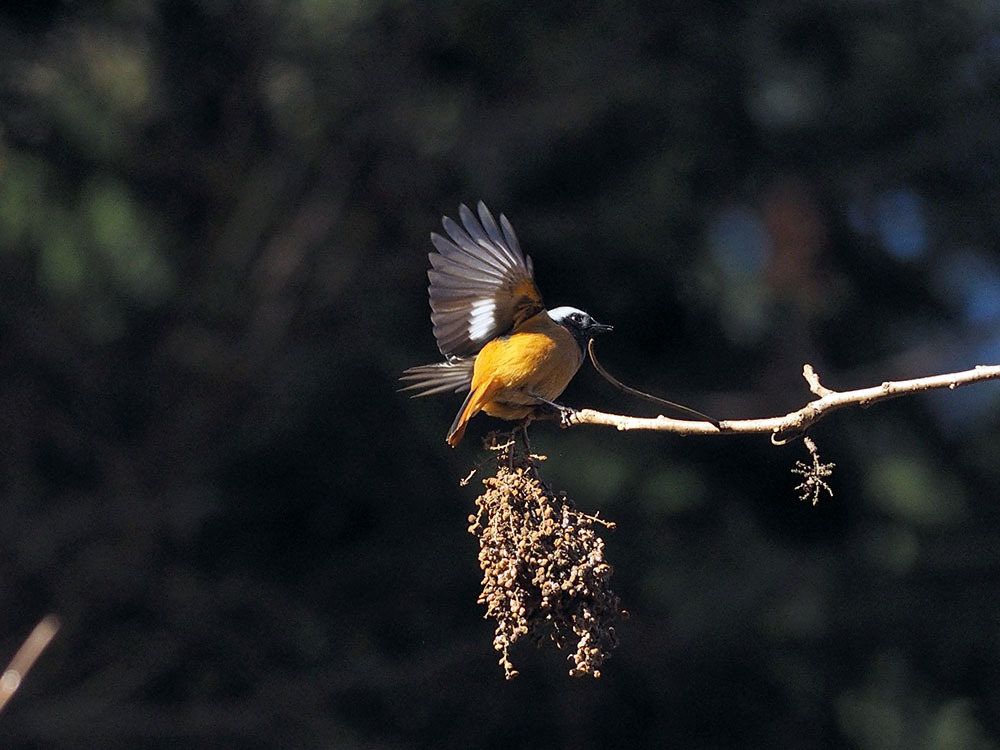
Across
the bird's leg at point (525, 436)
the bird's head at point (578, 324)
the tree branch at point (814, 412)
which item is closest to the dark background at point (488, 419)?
the bird's head at point (578, 324)

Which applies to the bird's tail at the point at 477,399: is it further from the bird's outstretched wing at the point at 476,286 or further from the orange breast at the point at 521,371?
the bird's outstretched wing at the point at 476,286

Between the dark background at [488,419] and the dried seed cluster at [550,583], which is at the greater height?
the dark background at [488,419]

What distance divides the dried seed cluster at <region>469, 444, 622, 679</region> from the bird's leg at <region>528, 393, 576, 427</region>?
16.0 inches

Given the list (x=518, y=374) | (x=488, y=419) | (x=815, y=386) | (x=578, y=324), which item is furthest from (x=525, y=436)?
(x=488, y=419)

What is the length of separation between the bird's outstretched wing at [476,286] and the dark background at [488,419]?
4.75m

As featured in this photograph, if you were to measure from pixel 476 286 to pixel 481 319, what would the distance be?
0.40ft

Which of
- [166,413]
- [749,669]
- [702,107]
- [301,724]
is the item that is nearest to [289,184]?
[166,413]

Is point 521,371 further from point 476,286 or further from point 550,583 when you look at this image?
point 550,583

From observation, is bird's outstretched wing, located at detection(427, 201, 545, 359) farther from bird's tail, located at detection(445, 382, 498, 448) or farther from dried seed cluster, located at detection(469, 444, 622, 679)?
dried seed cluster, located at detection(469, 444, 622, 679)

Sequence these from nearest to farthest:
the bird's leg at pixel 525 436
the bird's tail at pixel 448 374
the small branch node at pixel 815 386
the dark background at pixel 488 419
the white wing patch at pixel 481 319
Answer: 1. the small branch node at pixel 815 386
2. the bird's leg at pixel 525 436
3. the white wing patch at pixel 481 319
4. the bird's tail at pixel 448 374
5. the dark background at pixel 488 419

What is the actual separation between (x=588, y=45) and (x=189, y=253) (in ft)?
9.24

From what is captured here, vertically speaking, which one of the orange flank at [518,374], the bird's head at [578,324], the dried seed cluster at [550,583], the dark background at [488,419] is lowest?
the dried seed cluster at [550,583]

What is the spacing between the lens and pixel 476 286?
3416 millimetres

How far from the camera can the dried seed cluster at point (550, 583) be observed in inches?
84.4
